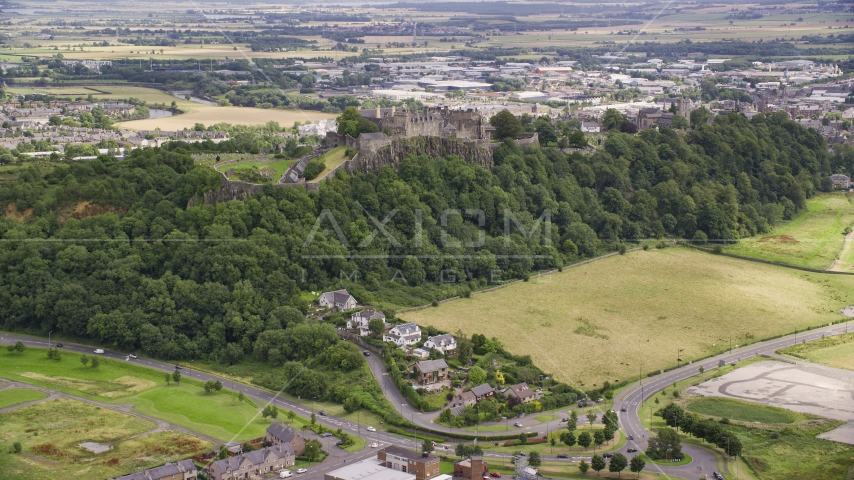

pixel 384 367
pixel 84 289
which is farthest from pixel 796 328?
pixel 84 289

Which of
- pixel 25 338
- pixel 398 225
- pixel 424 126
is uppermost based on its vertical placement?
pixel 424 126

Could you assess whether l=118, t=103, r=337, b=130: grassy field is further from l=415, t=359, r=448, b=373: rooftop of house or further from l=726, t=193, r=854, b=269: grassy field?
l=415, t=359, r=448, b=373: rooftop of house

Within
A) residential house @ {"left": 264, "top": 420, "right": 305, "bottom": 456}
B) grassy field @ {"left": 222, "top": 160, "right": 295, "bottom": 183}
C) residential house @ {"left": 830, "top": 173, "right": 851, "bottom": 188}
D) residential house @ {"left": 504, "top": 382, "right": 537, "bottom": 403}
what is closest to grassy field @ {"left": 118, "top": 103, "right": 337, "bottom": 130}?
grassy field @ {"left": 222, "top": 160, "right": 295, "bottom": 183}

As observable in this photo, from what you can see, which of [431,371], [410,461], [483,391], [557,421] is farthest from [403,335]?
[410,461]

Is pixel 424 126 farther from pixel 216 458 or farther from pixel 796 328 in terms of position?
pixel 216 458

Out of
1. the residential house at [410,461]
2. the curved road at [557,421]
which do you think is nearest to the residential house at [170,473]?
the curved road at [557,421]

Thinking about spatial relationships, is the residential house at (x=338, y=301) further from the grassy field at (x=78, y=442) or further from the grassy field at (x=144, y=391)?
the grassy field at (x=78, y=442)
